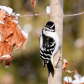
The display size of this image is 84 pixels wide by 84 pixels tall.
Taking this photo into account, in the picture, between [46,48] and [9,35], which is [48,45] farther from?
[9,35]

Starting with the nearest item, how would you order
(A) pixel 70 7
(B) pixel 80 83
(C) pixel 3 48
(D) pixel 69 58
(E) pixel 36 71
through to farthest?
(B) pixel 80 83
(C) pixel 3 48
(D) pixel 69 58
(A) pixel 70 7
(E) pixel 36 71

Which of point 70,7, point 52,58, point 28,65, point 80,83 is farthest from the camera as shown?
point 28,65

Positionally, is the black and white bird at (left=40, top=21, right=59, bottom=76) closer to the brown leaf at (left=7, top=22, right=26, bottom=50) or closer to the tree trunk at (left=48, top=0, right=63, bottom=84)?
the tree trunk at (left=48, top=0, right=63, bottom=84)

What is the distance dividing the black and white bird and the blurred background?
9.32 ft

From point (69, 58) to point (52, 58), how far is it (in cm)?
344

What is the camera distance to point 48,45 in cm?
263

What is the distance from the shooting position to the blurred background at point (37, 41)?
5762 mm

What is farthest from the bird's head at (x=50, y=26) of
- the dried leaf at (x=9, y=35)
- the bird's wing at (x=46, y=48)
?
the dried leaf at (x=9, y=35)

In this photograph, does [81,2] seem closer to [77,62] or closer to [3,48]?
[77,62]

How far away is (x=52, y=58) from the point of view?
241 cm

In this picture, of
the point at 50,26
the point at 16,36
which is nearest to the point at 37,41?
the point at 50,26

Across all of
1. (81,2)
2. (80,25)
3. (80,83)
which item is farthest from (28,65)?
(80,83)

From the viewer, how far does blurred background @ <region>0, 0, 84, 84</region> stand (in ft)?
18.9

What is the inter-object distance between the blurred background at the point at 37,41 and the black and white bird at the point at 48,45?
2.84 m
